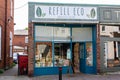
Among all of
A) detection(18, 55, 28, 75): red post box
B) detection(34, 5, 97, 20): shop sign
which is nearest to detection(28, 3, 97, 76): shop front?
detection(34, 5, 97, 20): shop sign

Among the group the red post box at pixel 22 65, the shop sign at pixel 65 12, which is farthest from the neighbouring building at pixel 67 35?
the red post box at pixel 22 65

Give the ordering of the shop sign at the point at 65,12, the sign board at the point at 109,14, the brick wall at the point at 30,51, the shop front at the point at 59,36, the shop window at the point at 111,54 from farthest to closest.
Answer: the shop window at the point at 111,54 < the sign board at the point at 109,14 < the shop sign at the point at 65,12 < the shop front at the point at 59,36 < the brick wall at the point at 30,51

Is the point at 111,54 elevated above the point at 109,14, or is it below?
below

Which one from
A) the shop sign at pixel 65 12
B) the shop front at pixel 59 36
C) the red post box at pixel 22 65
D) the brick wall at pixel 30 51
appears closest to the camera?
the brick wall at pixel 30 51

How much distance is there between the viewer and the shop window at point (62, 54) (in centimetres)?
2111

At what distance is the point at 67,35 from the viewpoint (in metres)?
21.3

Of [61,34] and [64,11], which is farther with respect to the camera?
[61,34]

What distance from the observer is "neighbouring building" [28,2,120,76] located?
20.5 m

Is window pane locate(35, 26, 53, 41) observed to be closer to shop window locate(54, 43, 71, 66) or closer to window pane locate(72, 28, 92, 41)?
shop window locate(54, 43, 71, 66)

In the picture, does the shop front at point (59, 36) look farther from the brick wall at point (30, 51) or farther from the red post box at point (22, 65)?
the red post box at point (22, 65)

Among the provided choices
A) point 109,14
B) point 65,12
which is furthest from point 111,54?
point 65,12

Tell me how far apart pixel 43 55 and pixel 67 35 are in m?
2.29

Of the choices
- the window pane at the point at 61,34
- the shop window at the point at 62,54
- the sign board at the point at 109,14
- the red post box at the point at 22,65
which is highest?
the sign board at the point at 109,14

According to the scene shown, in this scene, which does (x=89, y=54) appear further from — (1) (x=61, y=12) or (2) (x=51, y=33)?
(1) (x=61, y=12)
